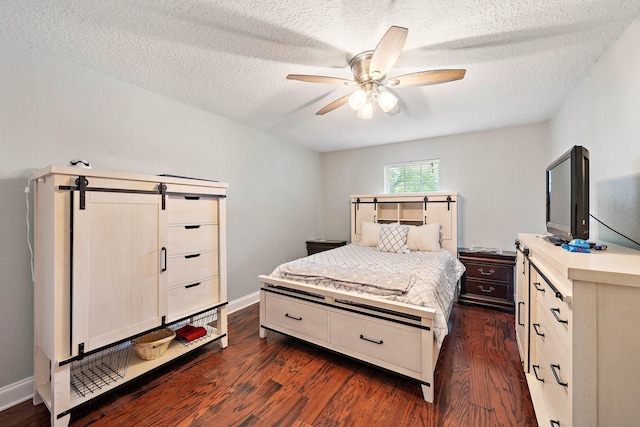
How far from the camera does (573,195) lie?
1.39 metres

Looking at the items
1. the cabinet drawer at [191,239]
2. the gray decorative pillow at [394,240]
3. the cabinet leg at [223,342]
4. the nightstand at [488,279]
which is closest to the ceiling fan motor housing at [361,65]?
the cabinet drawer at [191,239]

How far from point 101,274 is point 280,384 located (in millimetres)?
1430

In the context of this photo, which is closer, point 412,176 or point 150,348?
point 150,348

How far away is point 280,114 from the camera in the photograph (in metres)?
3.04

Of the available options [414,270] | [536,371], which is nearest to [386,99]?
[414,270]

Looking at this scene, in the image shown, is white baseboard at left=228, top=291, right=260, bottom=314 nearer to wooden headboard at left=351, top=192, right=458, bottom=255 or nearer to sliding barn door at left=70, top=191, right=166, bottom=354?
sliding barn door at left=70, top=191, right=166, bottom=354

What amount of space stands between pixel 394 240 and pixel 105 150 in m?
3.26

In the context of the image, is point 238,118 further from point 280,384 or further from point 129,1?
point 280,384

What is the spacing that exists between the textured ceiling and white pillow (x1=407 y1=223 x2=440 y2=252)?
1.60 metres

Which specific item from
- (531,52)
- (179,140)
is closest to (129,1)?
(179,140)

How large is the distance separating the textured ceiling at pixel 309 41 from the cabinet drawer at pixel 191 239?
4.27 ft

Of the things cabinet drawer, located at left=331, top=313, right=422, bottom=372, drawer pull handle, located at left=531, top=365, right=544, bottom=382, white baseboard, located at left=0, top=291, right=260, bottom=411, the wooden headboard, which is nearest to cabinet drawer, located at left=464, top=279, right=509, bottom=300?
the wooden headboard

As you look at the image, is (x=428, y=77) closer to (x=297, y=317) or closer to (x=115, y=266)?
(x=297, y=317)

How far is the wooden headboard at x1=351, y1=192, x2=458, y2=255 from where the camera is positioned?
142 inches
